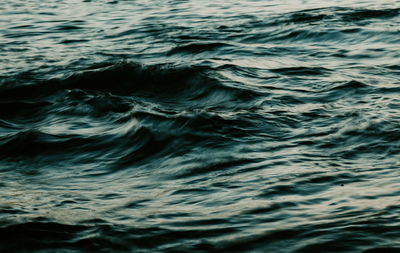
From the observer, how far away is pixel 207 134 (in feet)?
24.0

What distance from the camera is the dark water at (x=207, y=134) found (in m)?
4.93

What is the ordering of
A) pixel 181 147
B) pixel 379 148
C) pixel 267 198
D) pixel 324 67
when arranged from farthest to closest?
pixel 324 67
pixel 181 147
pixel 379 148
pixel 267 198

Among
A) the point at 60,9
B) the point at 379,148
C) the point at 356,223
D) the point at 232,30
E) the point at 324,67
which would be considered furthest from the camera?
the point at 60,9

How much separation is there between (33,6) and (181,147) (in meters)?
11.6

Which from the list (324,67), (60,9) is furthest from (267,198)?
(60,9)

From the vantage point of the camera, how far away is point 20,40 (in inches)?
529

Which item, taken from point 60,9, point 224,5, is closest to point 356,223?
point 224,5

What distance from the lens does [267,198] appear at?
5.42 metres

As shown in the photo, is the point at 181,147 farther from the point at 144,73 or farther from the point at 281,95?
the point at 144,73

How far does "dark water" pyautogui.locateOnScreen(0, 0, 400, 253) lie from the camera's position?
493cm

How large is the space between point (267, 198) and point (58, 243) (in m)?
1.48

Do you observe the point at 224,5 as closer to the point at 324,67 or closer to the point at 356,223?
the point at 324,67

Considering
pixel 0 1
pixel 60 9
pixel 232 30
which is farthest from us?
A: pixel 0 1

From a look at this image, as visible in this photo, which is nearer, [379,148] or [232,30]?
[379,148]
